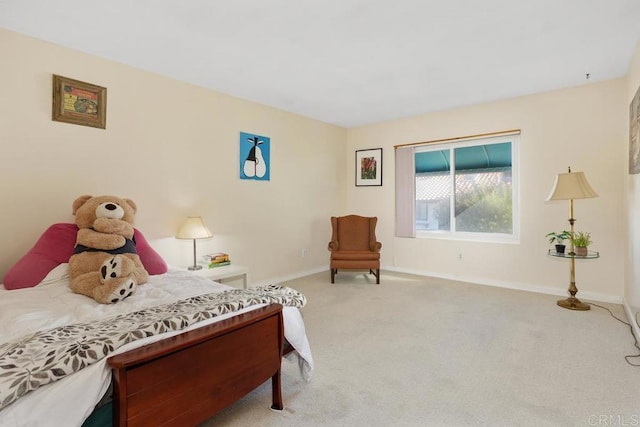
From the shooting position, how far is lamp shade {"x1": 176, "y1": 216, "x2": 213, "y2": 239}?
3.21 meters

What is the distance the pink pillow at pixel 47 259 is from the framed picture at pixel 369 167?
143 inches

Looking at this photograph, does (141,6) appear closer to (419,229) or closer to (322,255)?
(322,255)

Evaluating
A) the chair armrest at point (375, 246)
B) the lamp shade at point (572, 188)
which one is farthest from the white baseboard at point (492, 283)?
the lamp shade at point (572, 188)

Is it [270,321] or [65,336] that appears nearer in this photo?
[65,336]

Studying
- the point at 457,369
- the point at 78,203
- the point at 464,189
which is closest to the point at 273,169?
the point at 78,203

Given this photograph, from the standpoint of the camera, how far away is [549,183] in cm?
383

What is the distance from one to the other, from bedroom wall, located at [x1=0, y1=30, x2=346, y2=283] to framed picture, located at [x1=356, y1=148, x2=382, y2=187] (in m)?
0.63

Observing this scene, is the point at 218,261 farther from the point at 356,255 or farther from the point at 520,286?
the point at 520,286

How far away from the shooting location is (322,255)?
5203 mm

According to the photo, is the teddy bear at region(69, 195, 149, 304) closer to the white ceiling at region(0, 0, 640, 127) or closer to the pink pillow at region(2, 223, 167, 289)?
the pink pillow at region(2, 223, 167, 289)

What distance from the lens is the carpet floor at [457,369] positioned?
66.3 inches

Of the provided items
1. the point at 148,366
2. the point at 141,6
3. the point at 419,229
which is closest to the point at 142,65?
the point at 141,6

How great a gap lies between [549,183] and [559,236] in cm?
68

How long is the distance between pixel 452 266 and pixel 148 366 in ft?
13.8
